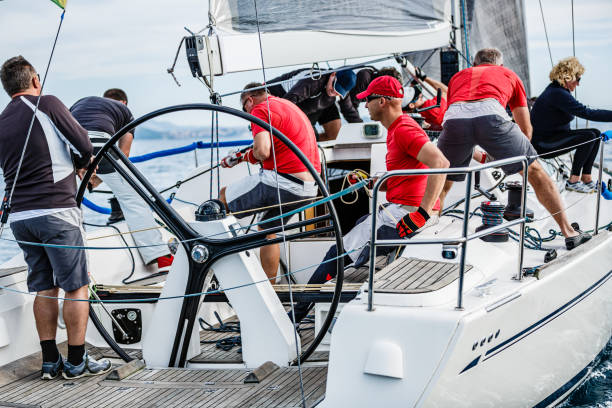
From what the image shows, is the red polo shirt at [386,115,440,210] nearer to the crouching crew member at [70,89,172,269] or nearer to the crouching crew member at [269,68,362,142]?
the crouching crew member at [70,89,172,269]

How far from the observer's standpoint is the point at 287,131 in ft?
12.9

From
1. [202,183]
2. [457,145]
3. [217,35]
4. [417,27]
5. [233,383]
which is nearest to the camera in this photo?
[233,383]

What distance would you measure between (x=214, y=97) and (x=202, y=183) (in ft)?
6.45

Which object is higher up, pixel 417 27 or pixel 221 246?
pixel 417 27

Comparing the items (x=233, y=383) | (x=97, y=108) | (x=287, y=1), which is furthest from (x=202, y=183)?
(x=233, y=383)

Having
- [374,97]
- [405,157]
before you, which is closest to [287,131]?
[374,97]

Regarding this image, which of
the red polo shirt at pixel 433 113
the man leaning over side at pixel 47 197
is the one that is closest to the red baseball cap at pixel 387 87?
the man leaning over side at pixel 47 197

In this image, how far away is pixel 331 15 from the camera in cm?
453

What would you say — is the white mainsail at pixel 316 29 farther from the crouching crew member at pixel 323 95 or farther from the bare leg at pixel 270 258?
the bare leg at pixel 270 258

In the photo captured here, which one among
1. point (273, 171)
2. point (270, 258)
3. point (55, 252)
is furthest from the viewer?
point (270, 258)

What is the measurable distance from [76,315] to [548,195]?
8.76 ft

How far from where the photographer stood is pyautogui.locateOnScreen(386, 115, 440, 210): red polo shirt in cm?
342

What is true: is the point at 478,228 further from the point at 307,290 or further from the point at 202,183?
the point at 202,183

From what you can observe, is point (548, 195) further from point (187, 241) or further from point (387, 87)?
point (187, 241)
